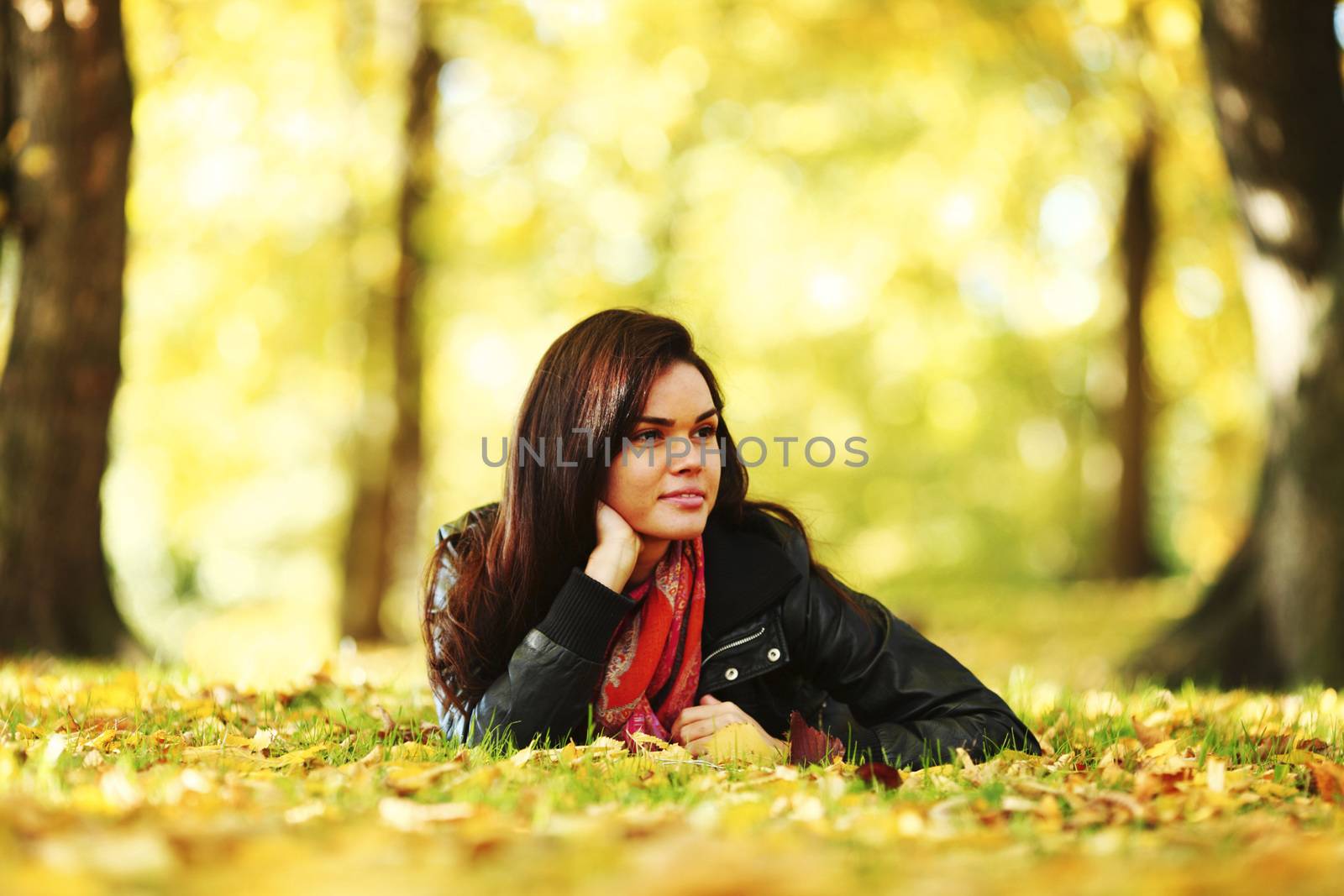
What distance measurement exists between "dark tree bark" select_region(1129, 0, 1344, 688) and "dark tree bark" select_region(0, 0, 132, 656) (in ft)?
19.0

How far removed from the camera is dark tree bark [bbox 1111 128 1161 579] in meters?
13.9

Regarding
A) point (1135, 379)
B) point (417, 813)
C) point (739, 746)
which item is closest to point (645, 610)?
point (739, 746)

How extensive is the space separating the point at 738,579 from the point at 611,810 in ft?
3.92

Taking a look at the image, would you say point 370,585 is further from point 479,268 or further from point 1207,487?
point 1207,487

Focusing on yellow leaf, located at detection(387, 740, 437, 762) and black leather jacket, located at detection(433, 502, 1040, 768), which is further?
black leather jacket, located at detection(433, 502, 1040, 768)

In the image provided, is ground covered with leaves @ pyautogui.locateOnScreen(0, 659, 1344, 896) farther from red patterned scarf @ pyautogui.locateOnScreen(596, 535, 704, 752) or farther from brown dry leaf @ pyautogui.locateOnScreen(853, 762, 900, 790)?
red patterned scarf @ pyautogui.locateOnScreen(596, 535, 704, 752)

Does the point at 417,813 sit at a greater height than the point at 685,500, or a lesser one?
lesser

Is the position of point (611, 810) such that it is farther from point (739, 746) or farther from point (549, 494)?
point (549, 494)

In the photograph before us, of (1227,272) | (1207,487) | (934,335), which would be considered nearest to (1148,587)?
(1227,272)

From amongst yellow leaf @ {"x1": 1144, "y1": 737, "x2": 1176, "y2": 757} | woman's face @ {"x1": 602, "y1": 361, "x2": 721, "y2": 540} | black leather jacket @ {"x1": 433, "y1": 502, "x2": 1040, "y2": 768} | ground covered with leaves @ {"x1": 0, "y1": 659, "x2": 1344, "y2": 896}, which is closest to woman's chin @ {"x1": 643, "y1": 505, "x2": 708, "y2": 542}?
woman's face @ {"x1": 602, "y1": 361, "x2": 721, "y2": 540}

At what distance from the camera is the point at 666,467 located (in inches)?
128

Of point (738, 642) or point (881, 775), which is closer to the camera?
point (881, 775)

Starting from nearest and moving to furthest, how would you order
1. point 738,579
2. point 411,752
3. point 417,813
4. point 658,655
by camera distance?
1. point 417,813
2. point 411,752
3. point 658,655
4. point 738,579

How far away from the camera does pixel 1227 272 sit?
13.9 metres
